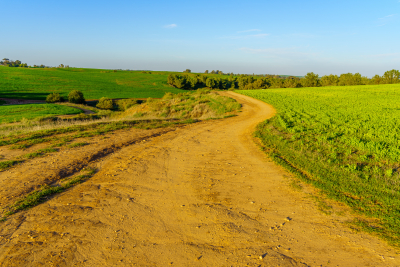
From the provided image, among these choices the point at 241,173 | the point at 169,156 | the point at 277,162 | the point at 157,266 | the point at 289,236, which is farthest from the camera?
the point at 169,156

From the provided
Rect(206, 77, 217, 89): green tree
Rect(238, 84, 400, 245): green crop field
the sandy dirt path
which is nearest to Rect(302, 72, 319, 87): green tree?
Rect(206, 77, 217, 89): green tree

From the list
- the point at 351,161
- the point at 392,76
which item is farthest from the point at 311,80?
the point at 351,161

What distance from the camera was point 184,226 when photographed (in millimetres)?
5344

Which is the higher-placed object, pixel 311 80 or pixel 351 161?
pixel 311 80

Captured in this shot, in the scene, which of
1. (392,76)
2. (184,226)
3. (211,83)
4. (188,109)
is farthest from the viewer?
(211,83)

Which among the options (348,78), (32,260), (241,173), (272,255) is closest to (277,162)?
(241,173)

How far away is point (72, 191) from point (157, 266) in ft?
12.8

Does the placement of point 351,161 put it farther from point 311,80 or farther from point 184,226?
point 311,80

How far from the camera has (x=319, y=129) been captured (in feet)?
46.3

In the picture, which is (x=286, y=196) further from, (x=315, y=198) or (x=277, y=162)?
(x=277, y=162)

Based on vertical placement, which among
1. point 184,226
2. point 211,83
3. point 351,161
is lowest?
point 184,226

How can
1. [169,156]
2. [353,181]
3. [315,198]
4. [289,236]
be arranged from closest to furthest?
[289,236]
[315,198]
[353,181]
[169,156]

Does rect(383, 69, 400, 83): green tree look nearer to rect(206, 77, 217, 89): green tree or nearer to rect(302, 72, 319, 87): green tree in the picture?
rect(302, 72, 319, 87): green tree

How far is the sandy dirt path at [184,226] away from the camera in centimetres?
439
